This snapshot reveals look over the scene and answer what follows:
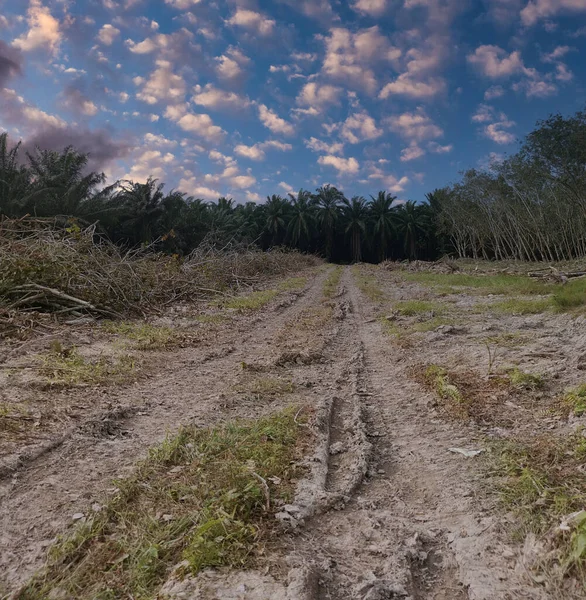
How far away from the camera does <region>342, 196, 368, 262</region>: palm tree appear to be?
5791 centimetres

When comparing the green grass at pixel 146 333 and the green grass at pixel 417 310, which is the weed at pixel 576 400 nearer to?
the green grass at pixel 146 333

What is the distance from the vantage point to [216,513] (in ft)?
7.03

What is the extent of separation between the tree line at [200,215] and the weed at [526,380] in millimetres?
11062

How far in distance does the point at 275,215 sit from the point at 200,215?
23.7m

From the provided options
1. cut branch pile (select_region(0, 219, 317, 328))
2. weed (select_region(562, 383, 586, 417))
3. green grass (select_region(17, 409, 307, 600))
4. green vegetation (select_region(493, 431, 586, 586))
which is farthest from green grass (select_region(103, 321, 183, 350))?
weed (select_region(562, 383, 586, 417))

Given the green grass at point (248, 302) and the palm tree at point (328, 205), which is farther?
the palm tree at point (328, 205)

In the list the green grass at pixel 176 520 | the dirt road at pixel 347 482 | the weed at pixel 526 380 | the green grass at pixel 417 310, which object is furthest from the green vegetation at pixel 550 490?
the green grass at pixel 417 310

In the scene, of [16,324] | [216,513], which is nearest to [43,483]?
[216,513]

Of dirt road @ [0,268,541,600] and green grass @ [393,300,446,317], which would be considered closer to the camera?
dirt road @ [0,268,541,600]

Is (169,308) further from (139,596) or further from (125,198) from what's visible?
(125,198)

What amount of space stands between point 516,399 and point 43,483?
137 inches

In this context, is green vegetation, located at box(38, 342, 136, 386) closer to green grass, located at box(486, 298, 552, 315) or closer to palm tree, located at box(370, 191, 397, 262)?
green grass, located at box(486, 298, 552, 315)

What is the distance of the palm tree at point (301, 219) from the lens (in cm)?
5584

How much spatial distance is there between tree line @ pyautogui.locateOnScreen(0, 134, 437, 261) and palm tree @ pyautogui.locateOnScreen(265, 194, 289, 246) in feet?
0.42
